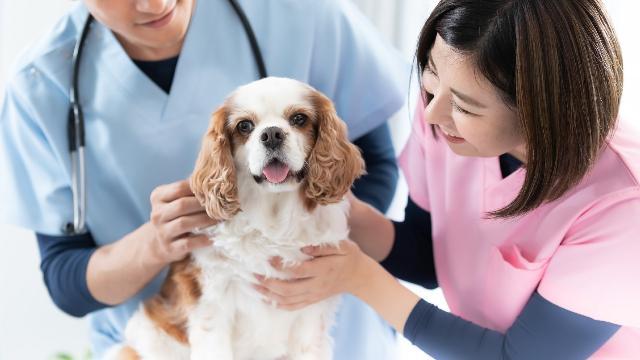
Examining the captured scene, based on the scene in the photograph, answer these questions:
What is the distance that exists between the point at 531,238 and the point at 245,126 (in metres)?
0.50

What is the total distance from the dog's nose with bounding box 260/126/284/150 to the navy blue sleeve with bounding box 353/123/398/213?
47 centimetres

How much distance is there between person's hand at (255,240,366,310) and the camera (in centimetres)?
117

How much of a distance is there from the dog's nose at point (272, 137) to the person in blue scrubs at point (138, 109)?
201mm

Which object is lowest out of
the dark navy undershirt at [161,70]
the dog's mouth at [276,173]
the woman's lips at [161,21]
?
the dog's mouth at [276,173]

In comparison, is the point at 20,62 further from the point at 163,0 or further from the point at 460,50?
the point at 460,50

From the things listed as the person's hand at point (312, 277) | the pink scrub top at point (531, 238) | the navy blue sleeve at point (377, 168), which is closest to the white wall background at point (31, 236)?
the navy blue sleeve at point (377, 168)

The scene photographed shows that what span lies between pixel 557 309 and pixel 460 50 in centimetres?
43

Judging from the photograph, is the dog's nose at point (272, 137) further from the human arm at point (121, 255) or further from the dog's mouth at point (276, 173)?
the human arm at point (121, 255)

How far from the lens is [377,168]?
1.49 meters

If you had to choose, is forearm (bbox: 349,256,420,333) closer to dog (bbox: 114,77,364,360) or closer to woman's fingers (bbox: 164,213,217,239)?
dog (bbox: 114,77,364,360)

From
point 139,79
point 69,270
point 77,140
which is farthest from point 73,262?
point 139,79

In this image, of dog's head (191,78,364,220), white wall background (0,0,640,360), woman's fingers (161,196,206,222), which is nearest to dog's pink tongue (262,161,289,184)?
dog's head (191,78,364,220)

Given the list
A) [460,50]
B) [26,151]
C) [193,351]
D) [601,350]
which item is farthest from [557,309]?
[26,151]

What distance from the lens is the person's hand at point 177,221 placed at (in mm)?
1136
